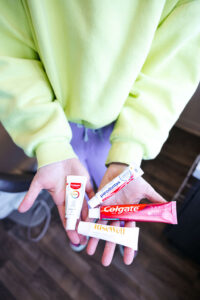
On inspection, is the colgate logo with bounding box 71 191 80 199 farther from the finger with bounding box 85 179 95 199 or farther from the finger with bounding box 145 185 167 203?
the finger with bounding box 145 185 167 203

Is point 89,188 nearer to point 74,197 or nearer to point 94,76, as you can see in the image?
point 74,197

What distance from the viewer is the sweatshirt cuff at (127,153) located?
418 millimetres

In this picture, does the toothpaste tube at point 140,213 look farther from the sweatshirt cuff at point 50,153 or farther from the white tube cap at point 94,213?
the sweatshirt cuff at point 50,153

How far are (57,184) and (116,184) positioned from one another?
0.14 metres

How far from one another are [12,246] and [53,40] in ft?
2.83

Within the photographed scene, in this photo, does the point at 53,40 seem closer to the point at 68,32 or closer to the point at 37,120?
the point at 68,32

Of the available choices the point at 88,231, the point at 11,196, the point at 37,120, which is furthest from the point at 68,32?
the point at 11,196

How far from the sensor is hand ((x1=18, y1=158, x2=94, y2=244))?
0.40 meters

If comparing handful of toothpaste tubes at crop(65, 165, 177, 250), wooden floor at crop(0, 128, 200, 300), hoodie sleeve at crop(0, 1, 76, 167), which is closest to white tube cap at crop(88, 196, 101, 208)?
handful of toothpaste tubes at crop(65, 165, 177, 250)

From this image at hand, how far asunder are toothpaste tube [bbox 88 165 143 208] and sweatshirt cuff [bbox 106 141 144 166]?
2cm

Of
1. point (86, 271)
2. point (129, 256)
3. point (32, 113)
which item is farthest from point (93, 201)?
point (86, 271)

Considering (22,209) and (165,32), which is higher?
(165,32)

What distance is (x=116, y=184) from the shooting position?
408mm

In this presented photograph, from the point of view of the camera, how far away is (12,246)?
0.83 m
